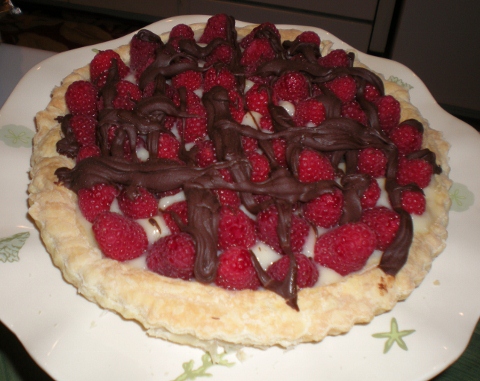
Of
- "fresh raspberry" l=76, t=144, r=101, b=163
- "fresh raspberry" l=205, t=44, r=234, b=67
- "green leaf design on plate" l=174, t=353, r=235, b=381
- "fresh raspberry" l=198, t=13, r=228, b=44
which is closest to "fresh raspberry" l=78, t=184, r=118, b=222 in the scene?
"fresh raspberry" l=76, t=144, r=101, b=163

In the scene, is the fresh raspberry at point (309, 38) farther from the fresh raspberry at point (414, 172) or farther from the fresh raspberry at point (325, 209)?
the fresh raspberry at point (325, 209)

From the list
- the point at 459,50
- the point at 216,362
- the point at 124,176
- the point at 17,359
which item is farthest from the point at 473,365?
the point at 459,50

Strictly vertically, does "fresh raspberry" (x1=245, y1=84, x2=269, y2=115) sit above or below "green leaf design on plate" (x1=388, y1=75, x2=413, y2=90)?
above

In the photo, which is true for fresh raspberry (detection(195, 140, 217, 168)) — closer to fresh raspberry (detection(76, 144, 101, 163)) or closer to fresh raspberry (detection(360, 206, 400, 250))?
fresh raspberry (detection(76, 144, 101, 163))

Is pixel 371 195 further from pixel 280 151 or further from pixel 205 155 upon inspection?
pixel 205 155

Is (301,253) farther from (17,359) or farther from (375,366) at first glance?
(17,359)

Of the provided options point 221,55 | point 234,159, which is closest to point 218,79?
point 221,55
